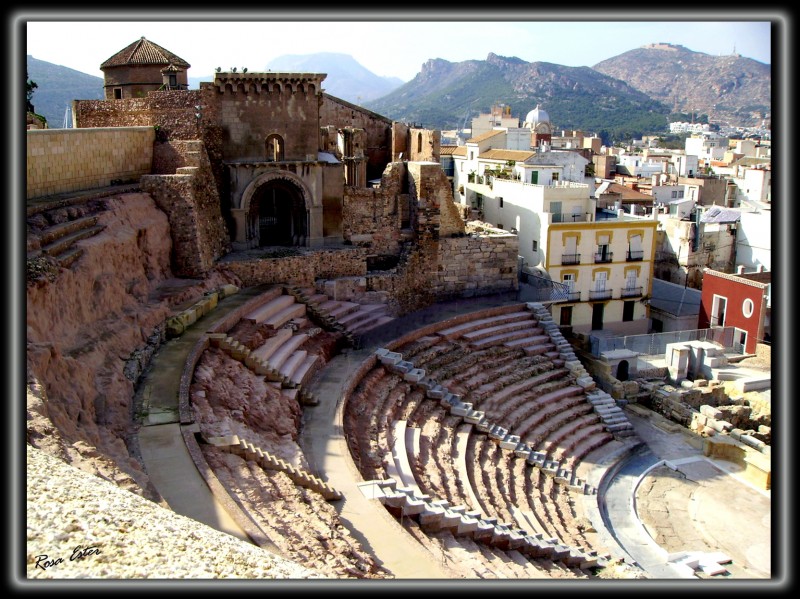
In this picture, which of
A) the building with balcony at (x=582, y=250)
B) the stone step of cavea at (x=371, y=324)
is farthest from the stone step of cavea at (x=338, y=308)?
the building with balcony at (x=582, y=250)

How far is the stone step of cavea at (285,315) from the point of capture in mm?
19233

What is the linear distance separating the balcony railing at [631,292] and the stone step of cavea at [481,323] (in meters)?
7.25

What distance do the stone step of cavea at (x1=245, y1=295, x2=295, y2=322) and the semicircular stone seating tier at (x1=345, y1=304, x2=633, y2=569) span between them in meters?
3.06

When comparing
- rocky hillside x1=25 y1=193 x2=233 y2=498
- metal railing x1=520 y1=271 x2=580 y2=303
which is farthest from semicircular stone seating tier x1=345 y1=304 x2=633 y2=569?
rocky hillside x1=25 y1=193 x2=233 y2=498

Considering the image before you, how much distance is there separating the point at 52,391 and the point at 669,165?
5824 centimetres

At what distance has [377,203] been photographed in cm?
2492

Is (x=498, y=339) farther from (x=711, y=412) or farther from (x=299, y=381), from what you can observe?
(x=299, y=381)

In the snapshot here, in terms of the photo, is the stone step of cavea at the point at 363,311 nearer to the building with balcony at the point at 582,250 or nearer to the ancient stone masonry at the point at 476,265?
the ancient stone masonry at the point at 476,265

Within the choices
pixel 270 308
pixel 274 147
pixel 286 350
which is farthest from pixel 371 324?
pixel 274 147

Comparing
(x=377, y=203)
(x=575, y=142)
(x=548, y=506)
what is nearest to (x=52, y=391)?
(x=548, y=506)

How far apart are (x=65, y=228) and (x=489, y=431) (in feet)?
36.7

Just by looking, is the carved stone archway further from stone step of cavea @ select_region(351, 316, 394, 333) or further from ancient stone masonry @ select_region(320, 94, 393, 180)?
ancient stone masonry @ select_region(320, 94, 393, 180)

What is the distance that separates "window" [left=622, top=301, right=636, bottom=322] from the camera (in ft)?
100
